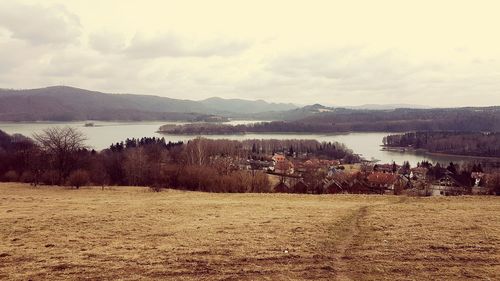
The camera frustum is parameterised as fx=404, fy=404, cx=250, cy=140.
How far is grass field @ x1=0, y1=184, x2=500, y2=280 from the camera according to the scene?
32.7 ft

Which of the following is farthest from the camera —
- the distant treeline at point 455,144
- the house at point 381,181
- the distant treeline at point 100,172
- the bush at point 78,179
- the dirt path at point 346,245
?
the distant treeline at point 455,144

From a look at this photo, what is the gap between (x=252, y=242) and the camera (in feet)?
40.9

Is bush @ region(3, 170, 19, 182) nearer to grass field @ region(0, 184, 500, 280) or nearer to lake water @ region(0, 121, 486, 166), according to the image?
grass field @ region(0, 184, 500, 280)

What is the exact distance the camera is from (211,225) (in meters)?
15.1

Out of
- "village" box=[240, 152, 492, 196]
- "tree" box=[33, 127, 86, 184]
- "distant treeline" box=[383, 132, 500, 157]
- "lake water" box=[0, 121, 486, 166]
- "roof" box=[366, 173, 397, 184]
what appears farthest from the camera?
"distant treeline" box=[383, 132, 500, 157]

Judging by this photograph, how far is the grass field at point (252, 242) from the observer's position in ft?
32.7

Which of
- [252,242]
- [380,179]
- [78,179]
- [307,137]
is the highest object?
[252,242]

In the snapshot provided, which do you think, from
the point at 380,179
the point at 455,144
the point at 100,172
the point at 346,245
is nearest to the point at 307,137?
the point at 455,144

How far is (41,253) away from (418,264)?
10345 mm

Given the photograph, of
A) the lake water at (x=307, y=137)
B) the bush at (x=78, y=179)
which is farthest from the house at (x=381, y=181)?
the lake water at (x=307, y=137)

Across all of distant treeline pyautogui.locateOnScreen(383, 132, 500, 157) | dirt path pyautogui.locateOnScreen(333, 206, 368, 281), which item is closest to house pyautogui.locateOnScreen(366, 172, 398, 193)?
dirt path pyautogui.locateOnScreen(333, 206, 368, 281)

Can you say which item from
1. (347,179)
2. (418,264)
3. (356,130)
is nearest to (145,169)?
(347,179)

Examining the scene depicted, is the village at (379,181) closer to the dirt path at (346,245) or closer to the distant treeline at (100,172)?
the distant treeline at (100,172)

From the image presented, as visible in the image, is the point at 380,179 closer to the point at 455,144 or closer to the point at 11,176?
the point at 11,176
